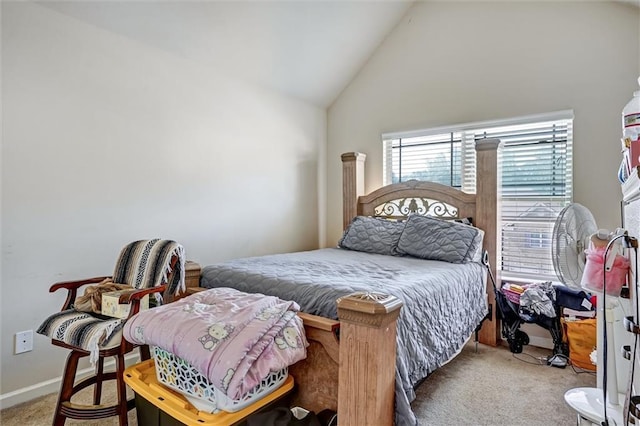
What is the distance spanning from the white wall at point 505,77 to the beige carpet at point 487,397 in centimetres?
119

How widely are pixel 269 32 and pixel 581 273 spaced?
2.74 meters

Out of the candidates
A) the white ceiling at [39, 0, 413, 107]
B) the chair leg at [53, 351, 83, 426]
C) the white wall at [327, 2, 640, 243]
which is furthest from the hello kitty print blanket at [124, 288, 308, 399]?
the white wall at [327, 2, 640, 243]

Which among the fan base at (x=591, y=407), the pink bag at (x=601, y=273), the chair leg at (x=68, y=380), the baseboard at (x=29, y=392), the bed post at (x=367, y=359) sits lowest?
the baseboard at (x=29, y=392)

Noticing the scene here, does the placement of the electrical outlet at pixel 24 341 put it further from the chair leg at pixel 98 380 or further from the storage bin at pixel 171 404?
the storage bin at pixel 171 404

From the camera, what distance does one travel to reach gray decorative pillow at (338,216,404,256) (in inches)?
120

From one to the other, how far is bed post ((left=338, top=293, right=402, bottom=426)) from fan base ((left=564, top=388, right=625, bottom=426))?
88 cm

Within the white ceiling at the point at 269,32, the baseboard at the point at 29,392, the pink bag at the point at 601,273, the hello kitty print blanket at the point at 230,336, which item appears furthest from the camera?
the white ceiling at the point at 269,32

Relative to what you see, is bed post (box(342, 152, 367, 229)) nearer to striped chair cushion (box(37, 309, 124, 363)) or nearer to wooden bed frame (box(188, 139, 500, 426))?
wooden bed frame (box(188, 139, 500, 426))

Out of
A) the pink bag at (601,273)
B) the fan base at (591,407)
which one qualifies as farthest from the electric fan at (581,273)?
the pink bag at (601,273)

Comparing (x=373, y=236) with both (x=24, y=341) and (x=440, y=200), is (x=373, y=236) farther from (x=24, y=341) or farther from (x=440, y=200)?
(x=24, y=341)

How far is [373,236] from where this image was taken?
318 cm

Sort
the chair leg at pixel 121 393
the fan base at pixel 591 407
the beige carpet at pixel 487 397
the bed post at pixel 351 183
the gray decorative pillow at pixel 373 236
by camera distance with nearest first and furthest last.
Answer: the fan base at pixel 591 407
the chair leg at pixel 121 393
the beige carpet at pixel 487 397
the gray decorative pillow at pixel 373 236
the bed post at pixel 351 183

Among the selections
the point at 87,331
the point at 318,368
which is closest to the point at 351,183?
the point at 318,368

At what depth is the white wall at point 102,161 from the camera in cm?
206
